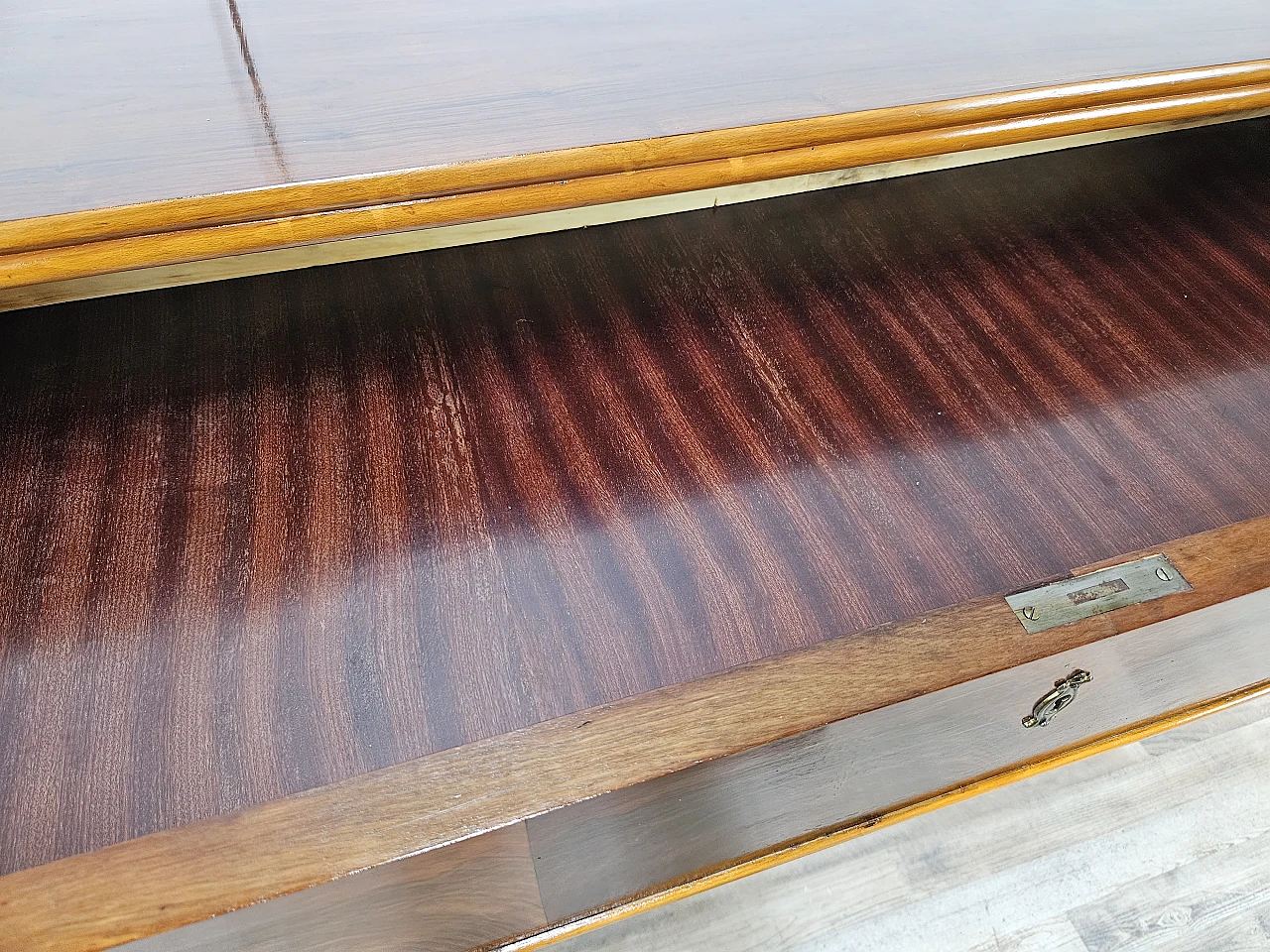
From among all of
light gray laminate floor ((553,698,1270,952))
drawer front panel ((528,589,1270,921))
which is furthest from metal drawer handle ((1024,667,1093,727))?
light gray laminate floor ((553,698,1270,952))

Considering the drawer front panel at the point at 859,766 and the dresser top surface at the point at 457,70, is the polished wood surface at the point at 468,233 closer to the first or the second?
the dresser top surface at the point at 457,70

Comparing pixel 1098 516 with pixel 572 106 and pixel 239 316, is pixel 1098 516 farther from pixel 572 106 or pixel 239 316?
pixel 239 316

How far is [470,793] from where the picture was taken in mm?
346

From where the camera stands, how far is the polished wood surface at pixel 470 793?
1.04ft

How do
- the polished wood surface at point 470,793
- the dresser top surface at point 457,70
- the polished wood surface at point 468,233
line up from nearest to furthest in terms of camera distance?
the polished wood surface at point 470,793, the dresser top surface at point 457,70, the polished wood surface at point 468,233

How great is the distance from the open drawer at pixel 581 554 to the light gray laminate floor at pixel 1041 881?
14 cm

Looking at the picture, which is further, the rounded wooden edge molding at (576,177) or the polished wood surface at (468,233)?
the polished wood surface at (468,233)

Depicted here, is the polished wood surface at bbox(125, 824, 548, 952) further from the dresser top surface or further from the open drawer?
the dresser top surface

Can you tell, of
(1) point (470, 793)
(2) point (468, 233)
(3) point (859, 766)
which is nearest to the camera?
Answer: (1) point (470, 793)

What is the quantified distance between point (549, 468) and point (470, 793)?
20 centimetres

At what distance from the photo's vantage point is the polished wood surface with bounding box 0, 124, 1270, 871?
406 mm

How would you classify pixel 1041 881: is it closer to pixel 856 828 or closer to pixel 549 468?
pixel 856 828

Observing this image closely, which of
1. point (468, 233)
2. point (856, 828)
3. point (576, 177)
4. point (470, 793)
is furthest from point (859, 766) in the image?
point (468, 233)

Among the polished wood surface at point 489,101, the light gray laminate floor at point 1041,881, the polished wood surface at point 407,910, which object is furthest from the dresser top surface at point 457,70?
the light gray laminate floor at point 1041,881
